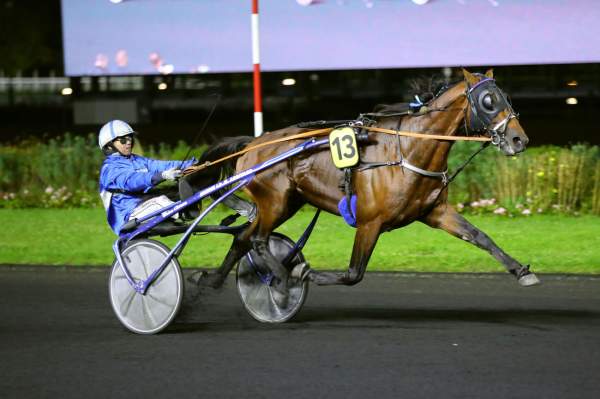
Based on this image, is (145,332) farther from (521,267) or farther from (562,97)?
(562,97)

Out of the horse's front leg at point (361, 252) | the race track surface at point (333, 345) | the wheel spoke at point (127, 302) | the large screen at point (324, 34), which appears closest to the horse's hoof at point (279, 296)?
the race track surface at point (333, 345)

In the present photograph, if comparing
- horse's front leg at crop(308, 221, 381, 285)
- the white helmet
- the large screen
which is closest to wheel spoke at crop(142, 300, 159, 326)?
the white helmet

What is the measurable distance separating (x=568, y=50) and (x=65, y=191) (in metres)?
7.38

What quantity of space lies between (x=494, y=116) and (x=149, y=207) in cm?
232

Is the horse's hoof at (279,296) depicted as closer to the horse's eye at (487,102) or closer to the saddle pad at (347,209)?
the saddle pad at (347,209)

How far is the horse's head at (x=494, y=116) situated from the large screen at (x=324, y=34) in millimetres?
9573

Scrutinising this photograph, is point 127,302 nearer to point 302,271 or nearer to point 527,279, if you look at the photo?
point 302,271

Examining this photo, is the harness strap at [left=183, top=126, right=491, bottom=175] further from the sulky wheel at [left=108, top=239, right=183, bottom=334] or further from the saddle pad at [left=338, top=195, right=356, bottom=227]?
the sulky wheel at [left=108, top=239, right=183, bottom=334]

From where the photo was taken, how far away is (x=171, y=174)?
6941 millimetres

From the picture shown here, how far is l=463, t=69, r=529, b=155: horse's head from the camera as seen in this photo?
253 inches

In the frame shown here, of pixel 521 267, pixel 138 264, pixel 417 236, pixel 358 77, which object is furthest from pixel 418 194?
pixel 358 77

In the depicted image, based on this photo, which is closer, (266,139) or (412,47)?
(266,139)

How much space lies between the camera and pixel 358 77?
Result: 69.3 ft

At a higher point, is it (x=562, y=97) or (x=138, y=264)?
(x=562, y=97)
